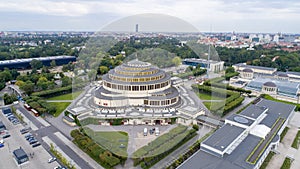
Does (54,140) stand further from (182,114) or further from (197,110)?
(197,110)

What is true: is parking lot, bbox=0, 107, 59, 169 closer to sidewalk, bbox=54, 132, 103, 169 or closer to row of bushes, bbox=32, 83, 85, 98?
sidewalk, bbox=54, 132, 103, 169

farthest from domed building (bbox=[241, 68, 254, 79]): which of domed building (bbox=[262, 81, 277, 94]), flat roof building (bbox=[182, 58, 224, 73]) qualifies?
domed building (bbox=[262, 81, 277, 94])

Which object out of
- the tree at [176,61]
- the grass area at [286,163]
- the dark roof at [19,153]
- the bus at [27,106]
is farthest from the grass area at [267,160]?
the tree at [176,61]

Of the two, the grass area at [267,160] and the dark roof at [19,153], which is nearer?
the grass area at [267,160]

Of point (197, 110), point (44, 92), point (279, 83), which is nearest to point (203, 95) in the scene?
point (197, 110)

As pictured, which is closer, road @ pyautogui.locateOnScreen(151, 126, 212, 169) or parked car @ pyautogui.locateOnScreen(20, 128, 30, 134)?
road @ pyautogui.locateOnScreen(151, 126, 212, 169)

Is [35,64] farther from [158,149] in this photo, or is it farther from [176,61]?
[158,149]

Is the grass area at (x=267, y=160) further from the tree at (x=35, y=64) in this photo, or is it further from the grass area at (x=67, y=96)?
the tree at (x=35, y=64)
